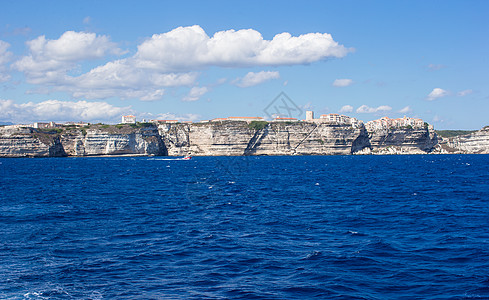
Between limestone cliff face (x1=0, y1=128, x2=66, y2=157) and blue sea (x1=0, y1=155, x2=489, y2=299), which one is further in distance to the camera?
limestone cliff face (x1=0, y1=128, x2=66, y2=157)

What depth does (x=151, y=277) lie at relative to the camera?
57.3 ft

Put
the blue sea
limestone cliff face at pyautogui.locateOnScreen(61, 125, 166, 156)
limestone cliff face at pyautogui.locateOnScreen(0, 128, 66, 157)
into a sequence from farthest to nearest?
limestone cliff face at pyautogui.locateOnScreen(61, 125, 166, 156), limestone cliff face at pyautogui.locateOnScreen(0, 128, 66, 157), the blue sea

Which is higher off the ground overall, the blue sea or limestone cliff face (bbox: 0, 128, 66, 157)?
limestone cliff face (bbox: 0, 128, 66, 157)

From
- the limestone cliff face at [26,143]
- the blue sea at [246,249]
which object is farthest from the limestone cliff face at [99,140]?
the blue sea at [246,249]

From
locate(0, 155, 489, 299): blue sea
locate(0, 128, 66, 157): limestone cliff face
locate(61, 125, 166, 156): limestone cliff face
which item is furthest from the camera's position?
locate(61, 125, 166, 156): limestone cliff face

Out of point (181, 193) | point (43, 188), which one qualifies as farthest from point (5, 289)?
point (43, 188)

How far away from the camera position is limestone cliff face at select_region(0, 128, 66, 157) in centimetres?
17684

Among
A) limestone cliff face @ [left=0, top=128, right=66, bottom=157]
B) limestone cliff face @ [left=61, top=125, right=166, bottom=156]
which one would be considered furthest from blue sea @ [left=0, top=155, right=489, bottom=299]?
limestone cliff face @ [left=61, top=125, right=166, bottom=156]

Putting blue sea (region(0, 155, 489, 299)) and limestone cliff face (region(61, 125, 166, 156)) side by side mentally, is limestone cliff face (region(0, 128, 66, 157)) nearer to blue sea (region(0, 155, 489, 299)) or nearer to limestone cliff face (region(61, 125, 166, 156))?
limestone cliff face (region(61, 125, 166, 156))

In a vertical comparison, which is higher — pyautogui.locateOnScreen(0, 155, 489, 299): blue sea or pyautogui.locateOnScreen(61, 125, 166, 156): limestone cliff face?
pyautogui.locateOnScreen(61, 125, 166, 156): limestone cliff face

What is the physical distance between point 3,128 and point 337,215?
19287 centimetres

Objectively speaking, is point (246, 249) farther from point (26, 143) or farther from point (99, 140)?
point (26, 143)

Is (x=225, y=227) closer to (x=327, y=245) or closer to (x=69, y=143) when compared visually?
(x=327, y=245)

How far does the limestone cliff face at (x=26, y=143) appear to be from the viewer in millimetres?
176837
